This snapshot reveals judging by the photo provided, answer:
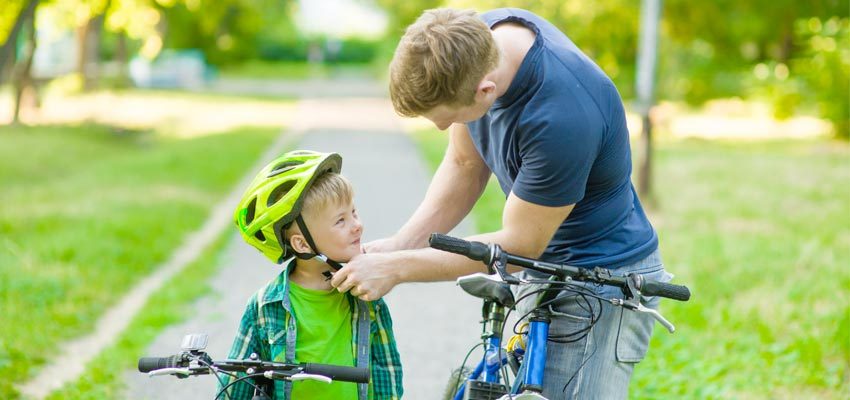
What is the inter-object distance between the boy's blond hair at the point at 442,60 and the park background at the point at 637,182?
341 cm

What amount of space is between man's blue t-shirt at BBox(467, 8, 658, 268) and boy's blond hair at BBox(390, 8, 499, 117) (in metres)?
0.16

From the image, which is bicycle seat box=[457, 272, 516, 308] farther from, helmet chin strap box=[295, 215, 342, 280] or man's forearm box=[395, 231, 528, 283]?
helmet chin strap box=[295, 215, 342, 280]

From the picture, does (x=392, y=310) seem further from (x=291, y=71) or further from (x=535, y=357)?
(x=291, y=71)

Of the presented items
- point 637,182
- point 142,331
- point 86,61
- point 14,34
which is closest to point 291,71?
point 86,61

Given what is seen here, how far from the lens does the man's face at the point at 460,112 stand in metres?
2.86

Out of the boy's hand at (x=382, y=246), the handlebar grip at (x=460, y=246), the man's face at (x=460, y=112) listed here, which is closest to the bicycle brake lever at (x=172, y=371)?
the handlebar grip at (x=460, y=246)

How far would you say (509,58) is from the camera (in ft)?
9.58

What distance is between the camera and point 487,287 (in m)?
2.93

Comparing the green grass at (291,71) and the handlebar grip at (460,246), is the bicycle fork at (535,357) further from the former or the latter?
the green grass at (291,71)

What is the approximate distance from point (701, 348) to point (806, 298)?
127 centimetres

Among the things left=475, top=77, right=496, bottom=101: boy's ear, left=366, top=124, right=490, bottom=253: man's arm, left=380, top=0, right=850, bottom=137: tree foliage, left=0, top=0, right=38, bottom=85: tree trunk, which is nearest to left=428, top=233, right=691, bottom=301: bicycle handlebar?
left=475, top=77, right=496, bottom=101: boy's ear

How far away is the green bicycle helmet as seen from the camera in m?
3.14

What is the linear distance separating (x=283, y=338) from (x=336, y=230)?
0.38 meters

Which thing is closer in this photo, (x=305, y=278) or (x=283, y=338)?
(x=283, y=338)
